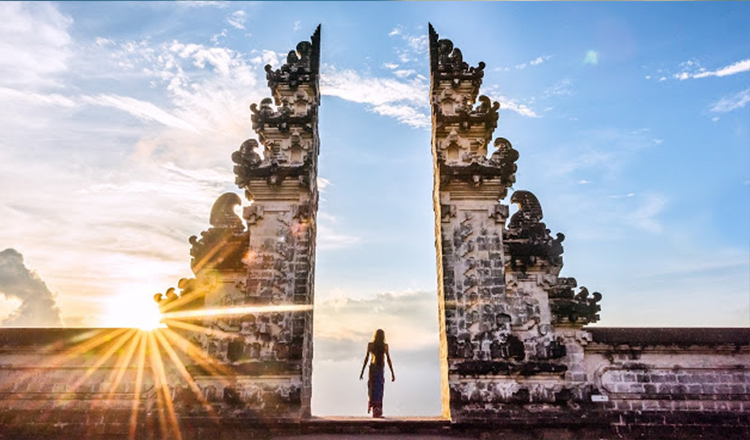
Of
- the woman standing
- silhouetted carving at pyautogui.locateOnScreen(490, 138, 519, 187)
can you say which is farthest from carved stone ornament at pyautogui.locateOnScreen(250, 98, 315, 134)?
the woman standing

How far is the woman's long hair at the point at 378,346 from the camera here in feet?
31.5

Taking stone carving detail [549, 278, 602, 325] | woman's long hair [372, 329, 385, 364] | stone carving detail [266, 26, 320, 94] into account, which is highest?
stone carving detail [266, 26, 320, 94]

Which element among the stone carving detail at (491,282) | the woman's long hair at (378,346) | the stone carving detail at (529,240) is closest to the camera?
the stone carving detail at (491,282)

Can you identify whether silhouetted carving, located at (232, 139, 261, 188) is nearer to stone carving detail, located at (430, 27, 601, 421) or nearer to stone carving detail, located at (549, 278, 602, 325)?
stone carving detail, located at (430, 27, 601, 421)

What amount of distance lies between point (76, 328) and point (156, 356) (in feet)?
4.87

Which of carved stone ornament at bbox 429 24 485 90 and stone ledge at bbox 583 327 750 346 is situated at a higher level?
carved stone ornament at bbox 429 24 485 90

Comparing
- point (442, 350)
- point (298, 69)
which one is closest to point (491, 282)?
point (442, 350)

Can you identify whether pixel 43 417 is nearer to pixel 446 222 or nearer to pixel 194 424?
pixel 194 424

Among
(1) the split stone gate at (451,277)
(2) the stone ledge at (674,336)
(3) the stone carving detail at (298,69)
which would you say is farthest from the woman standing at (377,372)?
(3) the stone carving detail at (298,69)

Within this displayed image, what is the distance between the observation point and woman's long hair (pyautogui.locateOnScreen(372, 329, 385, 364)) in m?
9.59

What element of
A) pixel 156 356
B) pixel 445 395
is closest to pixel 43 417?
pixel 156 356

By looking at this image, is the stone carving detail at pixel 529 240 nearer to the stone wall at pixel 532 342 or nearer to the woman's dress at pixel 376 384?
the stone wall at pixel 532 342

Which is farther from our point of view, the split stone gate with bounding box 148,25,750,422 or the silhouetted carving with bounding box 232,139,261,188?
the silhouetted carving with bounding box 232,139,261,188

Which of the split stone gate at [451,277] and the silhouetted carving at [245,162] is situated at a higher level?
the silhouetted carving at [245,162]
